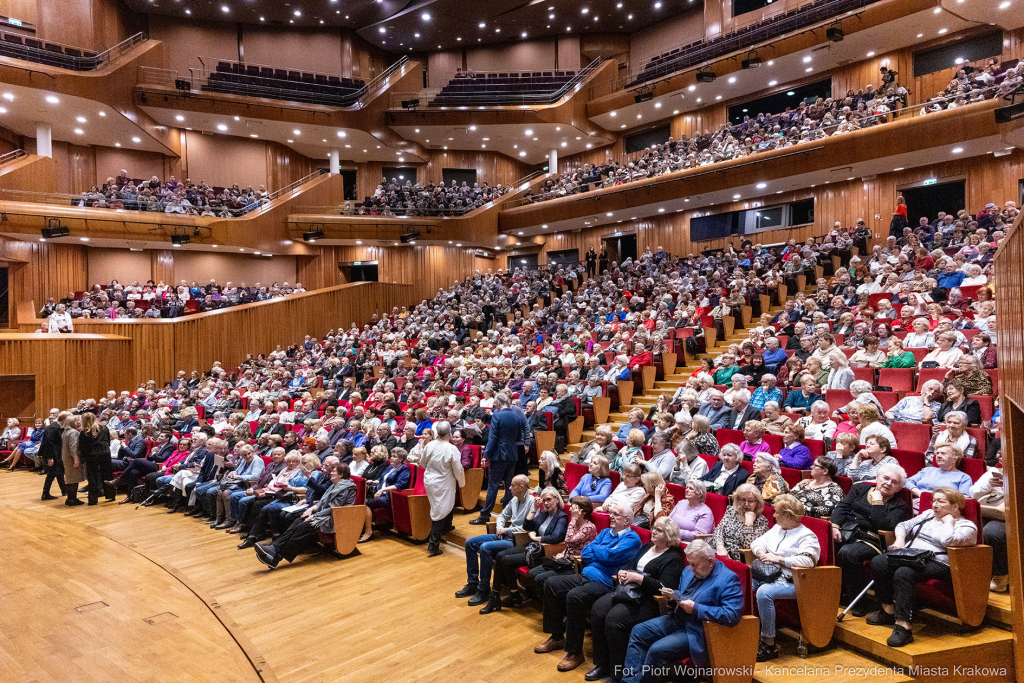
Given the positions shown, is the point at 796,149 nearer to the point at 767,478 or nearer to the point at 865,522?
the point at 767,478

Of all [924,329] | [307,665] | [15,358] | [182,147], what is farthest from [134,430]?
[182,147]

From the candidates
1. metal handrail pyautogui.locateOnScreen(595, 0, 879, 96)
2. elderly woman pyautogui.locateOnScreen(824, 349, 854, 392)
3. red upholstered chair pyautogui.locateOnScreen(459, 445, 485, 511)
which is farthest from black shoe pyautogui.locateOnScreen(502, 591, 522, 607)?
metal handrail pyautogui.locateOnScreen(595, 0, 879, 96)

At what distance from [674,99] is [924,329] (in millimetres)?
10307

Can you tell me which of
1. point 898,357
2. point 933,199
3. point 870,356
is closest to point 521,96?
point 933,199

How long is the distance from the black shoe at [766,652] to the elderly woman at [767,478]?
720 mm

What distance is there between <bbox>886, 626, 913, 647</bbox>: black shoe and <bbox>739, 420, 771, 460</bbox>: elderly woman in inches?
54.2

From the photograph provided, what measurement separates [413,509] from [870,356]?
3771 millimetres

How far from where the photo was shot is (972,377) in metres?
3.98

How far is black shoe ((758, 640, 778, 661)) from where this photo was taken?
2.86m

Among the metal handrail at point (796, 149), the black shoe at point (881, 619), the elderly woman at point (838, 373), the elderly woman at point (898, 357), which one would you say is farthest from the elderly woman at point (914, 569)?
the metal handrail at point (796, 149)

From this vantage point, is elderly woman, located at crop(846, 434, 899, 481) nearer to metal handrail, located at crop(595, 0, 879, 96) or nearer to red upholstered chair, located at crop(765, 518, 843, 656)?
red upholstered chair, located at crop(765, 518, 843, 656)

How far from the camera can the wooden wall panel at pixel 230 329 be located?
11.1 metres

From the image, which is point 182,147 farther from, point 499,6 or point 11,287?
point 499,6

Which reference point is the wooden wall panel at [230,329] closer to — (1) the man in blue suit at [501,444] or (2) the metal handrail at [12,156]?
(2) the metal handrail at [12,156]
